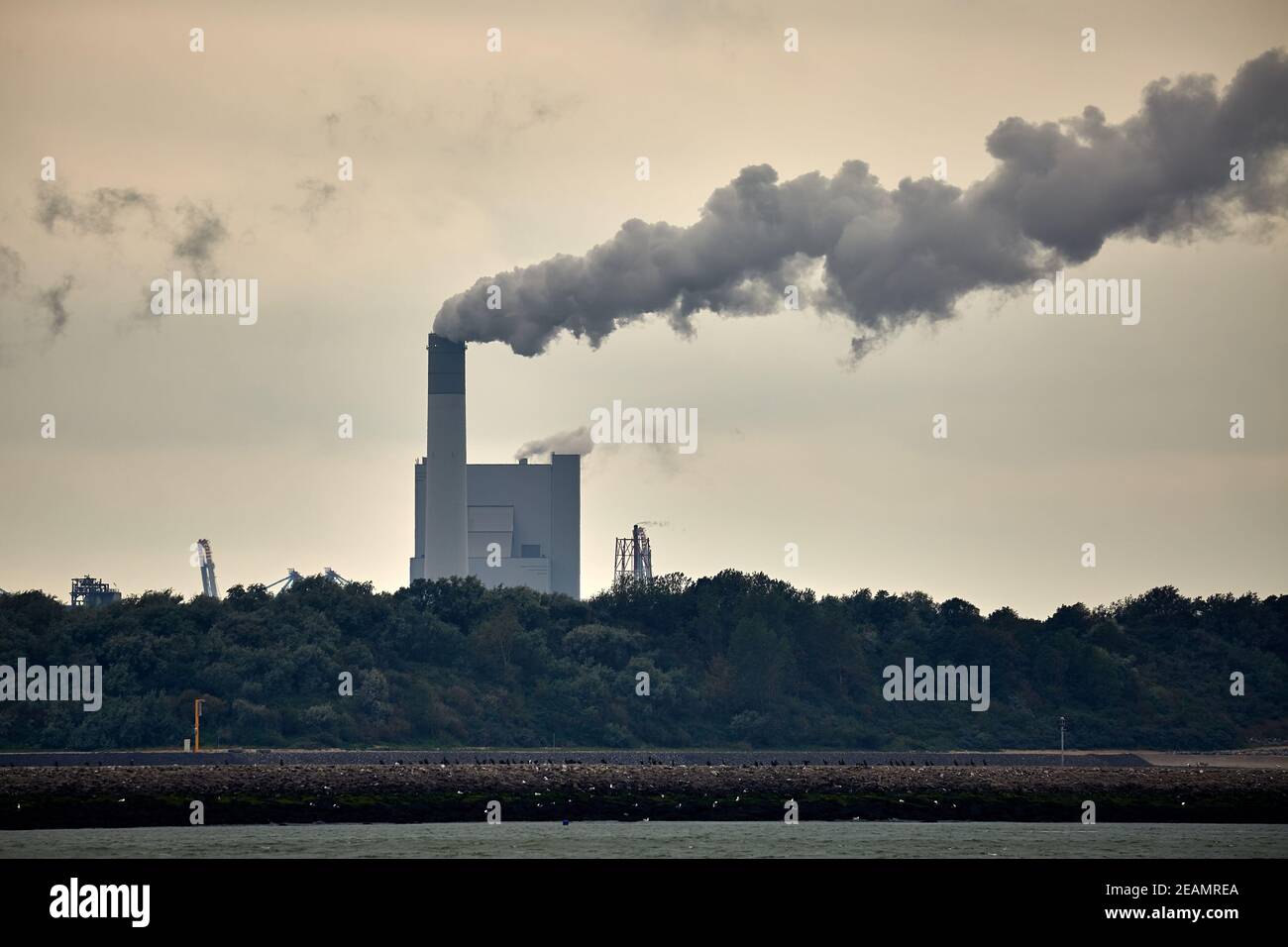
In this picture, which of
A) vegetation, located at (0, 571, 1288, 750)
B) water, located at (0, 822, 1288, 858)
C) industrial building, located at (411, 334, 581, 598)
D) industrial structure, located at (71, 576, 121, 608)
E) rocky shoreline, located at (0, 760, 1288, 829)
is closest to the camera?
water, located at (0, 822, 1288, 858)

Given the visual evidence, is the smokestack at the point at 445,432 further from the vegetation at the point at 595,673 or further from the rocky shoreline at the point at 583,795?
the rocky shoreline at the point at 583,795

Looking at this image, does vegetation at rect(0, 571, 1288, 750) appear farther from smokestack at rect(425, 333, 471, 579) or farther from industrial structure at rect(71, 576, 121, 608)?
industrial structure at rect(71, 576, 121, 608)

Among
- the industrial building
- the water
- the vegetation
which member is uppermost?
the industrial building

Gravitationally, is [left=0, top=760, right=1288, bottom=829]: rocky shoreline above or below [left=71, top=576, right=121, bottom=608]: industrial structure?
below

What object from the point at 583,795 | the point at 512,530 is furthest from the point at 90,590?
the point at 583,795

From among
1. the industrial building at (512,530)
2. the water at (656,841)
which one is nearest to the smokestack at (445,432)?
the industrial building at (512,530)

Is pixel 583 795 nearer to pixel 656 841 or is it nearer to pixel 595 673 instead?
pixel 656 841

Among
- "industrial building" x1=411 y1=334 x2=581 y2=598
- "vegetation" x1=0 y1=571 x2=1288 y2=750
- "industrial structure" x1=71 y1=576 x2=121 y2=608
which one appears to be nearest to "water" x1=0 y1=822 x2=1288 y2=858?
"vegetation" x1=0 y1=571 x2=1288 y2=750
